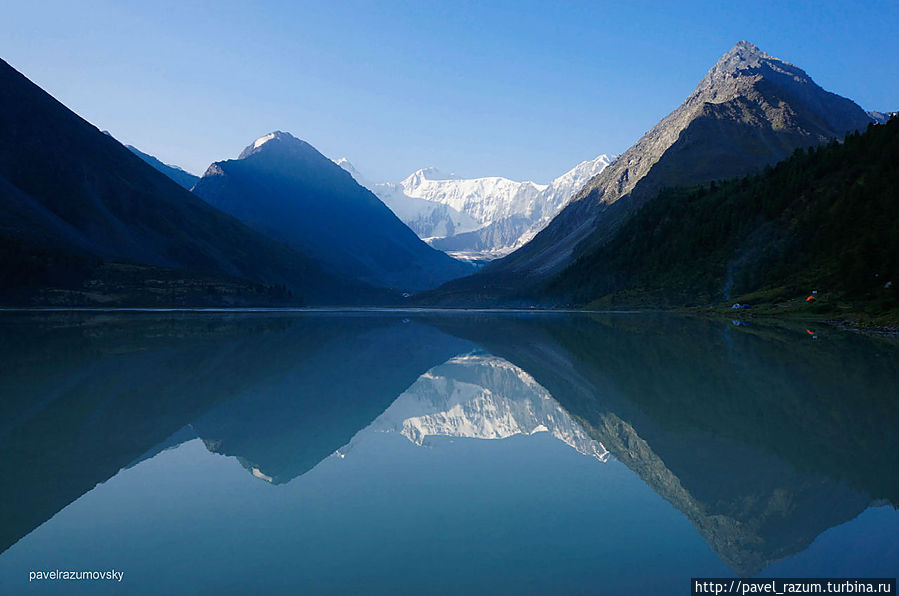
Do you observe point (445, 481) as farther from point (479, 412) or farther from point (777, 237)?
point (777, 237)

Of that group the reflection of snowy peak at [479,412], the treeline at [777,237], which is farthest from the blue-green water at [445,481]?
the treeline at [777,237]

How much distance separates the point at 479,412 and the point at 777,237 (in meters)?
92.9

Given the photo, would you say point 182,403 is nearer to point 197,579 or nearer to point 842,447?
point 197,579

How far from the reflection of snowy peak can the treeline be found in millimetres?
48486

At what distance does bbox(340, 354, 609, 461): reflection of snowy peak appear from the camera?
16484 millimetres

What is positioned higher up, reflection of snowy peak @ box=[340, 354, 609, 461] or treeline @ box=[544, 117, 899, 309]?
treeline @ box=[544, 117, 899, 309]

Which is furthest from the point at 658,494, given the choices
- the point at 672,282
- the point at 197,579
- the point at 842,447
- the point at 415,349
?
the point at 672,282

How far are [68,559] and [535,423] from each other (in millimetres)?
12080

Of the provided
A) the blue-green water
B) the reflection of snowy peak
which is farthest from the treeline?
the reflection of snowy peak

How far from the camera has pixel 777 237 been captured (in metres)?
94.7

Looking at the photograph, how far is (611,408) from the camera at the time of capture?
19.0 m

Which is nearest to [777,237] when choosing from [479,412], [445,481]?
[479,412]

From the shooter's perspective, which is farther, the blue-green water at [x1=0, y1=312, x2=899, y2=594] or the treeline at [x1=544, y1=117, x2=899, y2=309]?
the treeline at [x1=544, y1=117, x2=899, y2=309]

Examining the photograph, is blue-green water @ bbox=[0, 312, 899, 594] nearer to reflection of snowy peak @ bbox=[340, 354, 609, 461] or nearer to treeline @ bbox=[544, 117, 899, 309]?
reflection of snowy peak @ bbox=[340, 354, 609, 461]
